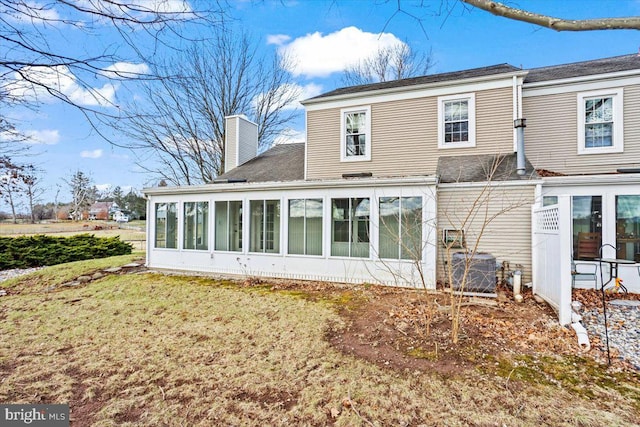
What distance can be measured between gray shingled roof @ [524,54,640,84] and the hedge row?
1758cm

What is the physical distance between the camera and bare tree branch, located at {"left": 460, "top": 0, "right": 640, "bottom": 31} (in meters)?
2.70

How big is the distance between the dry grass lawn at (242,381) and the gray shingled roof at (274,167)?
672 cm

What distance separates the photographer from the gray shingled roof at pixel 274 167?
38.4ft

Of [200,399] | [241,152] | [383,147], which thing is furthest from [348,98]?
[200,399]

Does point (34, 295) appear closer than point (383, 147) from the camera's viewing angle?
Yes

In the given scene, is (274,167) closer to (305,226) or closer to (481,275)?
(305,226)

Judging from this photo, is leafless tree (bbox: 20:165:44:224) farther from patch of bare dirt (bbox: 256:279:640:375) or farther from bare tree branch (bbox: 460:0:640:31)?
bare tree branch (bbox: 460:0:640:31)

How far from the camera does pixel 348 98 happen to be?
34.7 ft

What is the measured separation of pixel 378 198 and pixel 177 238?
655 cm

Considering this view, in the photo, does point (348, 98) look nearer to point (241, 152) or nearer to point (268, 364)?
point (241, 152)

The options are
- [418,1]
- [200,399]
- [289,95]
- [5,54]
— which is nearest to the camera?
[5,54]

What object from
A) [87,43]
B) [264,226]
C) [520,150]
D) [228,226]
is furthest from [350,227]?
[87,43]

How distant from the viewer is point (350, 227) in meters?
8.07

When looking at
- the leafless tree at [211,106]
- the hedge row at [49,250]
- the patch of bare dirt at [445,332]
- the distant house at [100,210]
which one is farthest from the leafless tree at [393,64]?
the distant house at [100,210]
